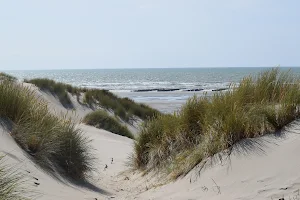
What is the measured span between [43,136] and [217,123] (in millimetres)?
2542

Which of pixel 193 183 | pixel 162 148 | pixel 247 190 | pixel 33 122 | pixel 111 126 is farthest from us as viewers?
pixel 111 126

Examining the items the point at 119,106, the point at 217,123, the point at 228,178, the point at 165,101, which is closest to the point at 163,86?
the point at 165,101

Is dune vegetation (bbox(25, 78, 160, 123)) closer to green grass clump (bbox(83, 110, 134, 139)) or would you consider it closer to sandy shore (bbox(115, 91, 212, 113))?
sandy shore (bbox(115, 91, 212, 113))

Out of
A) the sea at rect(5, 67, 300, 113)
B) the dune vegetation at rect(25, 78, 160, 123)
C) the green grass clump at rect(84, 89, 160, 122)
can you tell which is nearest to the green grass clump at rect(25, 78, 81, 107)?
the dune vegetation at rect(25, 78, 160, 123)

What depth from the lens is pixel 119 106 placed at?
21422 millimetres

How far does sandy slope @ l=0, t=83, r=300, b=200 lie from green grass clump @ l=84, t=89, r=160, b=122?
47.5ft

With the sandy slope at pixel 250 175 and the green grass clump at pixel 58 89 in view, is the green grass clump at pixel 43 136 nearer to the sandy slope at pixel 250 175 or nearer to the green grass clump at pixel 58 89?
the sandy slope at pixel 250 175

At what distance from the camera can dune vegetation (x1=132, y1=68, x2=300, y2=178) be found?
582 centimetres

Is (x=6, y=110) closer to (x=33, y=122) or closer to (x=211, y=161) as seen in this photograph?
(x=33, y=122)

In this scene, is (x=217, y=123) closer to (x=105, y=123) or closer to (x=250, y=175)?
(x=250, y=175)

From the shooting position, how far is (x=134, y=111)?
853 inches

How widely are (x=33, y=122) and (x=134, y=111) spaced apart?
15203 millimetres

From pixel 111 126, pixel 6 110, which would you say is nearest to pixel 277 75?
pixel 6 110

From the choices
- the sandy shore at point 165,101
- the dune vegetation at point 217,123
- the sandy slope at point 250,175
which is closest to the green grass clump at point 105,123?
the sandy shore at point 165,101
